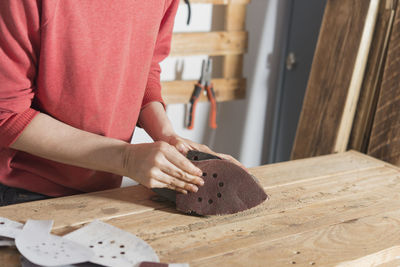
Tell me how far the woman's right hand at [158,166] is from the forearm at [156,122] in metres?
0.22

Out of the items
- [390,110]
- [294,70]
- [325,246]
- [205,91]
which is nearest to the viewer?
[325,246]

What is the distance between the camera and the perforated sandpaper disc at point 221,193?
119cm

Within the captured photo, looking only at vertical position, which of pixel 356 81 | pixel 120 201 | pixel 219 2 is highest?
pixel 219 2

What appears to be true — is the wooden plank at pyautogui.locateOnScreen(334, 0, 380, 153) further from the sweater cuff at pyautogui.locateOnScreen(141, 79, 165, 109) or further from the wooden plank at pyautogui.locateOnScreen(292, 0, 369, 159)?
the sweater cuff at pyautogui.locateOnScreen(141, 79, 165, 109)

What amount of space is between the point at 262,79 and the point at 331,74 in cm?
63

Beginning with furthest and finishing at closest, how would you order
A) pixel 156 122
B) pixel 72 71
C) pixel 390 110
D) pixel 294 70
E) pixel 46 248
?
pixel 294 70
pixel 390 110
pixel 156 122
pixel 72 71
pixel 46 248

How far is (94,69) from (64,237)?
1.32ft

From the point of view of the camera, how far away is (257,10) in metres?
2.52

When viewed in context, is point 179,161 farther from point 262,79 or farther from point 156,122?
point 262,79

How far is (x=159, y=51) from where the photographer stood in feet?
4.92

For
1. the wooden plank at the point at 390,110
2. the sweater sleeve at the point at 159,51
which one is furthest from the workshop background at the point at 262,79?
the sweater sleeve at the point at 159,51

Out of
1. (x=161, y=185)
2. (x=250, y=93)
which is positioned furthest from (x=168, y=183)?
(x=250, y=93)

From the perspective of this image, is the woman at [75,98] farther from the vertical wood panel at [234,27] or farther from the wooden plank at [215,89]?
the vertical wood panel at [234,27]

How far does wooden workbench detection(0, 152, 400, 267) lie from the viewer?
1029 millimetres
